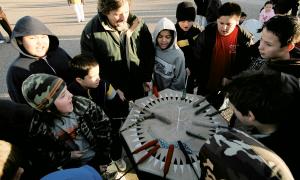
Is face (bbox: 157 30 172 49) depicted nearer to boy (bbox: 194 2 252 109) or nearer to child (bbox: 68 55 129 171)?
boy (bbox: 194 2 252 109)

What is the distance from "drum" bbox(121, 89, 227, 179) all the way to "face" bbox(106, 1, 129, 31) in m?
0.75

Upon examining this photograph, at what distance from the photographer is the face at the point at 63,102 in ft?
5.51

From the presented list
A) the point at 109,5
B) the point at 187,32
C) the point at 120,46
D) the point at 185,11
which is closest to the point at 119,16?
the point at 109,5

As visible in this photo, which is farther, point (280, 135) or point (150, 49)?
point (150, 49)

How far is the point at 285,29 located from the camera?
6.25 ft

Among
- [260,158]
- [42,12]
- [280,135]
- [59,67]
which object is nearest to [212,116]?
[280,135]

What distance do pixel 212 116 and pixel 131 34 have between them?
1156mm

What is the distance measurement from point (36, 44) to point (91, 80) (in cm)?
54

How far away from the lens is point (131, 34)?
2484mm

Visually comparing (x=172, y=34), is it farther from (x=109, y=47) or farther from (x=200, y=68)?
(x=109, y=47)

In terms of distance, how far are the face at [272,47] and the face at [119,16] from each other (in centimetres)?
115

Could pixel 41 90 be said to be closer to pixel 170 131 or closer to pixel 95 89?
pixel 95 89

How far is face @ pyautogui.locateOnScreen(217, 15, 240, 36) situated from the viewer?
2464 mm

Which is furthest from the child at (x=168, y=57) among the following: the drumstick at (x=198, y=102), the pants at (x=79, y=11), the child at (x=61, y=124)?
the pants at (x=79, y=11)
